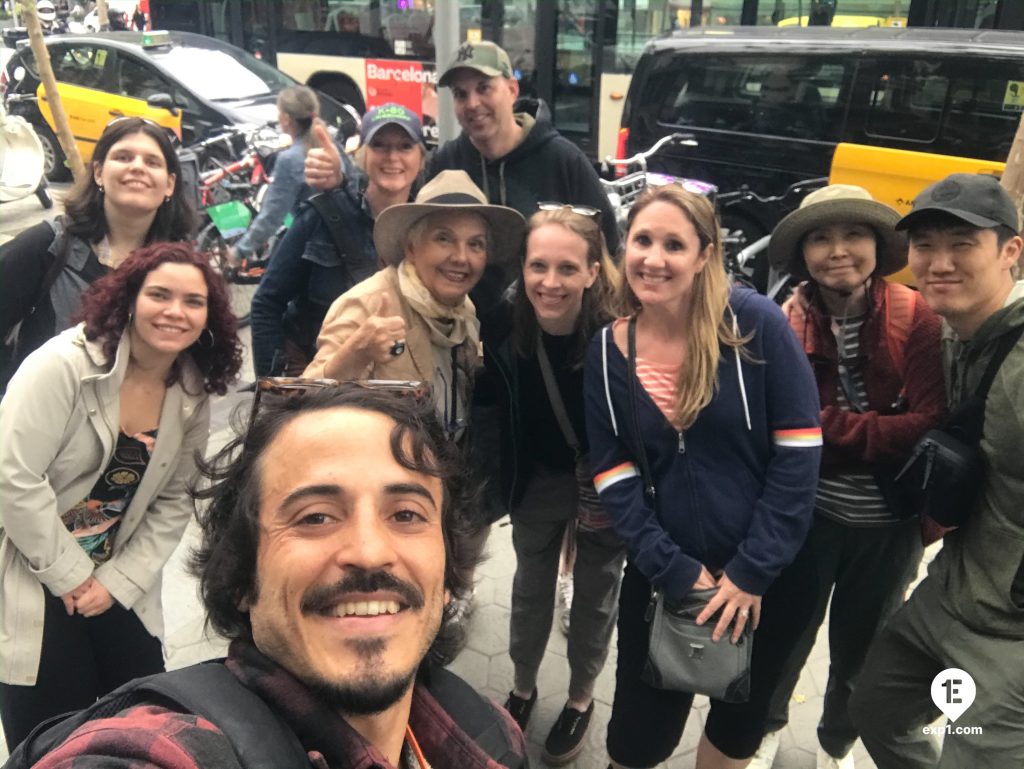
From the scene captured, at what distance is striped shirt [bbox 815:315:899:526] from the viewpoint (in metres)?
2.21

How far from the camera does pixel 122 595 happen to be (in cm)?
220

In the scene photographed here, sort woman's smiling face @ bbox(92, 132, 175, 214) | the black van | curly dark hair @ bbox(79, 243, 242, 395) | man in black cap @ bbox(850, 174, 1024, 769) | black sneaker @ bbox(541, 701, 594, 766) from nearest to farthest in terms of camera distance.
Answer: man in black cap @ bbox(850, 174, 1024, 769), curly dark hair @ bbox(79, 243, 242, 395), woman's smiling face @ bbox(92, 132, 175, 214), black sneaker @ bbox(541, 701, 594, 766), the black van

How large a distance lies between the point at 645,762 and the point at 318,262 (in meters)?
1.95

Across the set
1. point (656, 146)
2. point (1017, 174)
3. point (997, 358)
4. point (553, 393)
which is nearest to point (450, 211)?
point (553, 393)

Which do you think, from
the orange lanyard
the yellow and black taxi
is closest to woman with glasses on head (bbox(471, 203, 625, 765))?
the orange lanyard

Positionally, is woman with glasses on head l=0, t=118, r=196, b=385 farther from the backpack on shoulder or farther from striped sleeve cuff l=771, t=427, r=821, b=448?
striped sleeve cuff l=771, t=427, r=821, b=448

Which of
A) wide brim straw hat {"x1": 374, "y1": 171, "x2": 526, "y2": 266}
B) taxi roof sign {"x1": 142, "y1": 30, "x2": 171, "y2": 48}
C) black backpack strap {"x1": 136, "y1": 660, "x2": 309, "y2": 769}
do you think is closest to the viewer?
black backpack strap {"x1": 136, "y1": 660, "x2": 309, "y2": 769}

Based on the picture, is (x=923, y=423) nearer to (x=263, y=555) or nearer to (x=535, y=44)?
(x=263, y=555)

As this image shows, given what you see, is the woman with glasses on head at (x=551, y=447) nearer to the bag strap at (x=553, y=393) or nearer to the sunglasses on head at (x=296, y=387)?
the bag strap at (x=553, y=393)

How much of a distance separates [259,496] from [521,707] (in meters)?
1.82

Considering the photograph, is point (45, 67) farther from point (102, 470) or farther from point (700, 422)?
point (700, 422)

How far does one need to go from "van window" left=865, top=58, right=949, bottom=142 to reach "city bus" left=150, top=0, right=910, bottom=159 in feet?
8.10

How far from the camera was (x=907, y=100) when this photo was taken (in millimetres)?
6543

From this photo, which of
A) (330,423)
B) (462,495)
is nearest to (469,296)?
(462,495)
